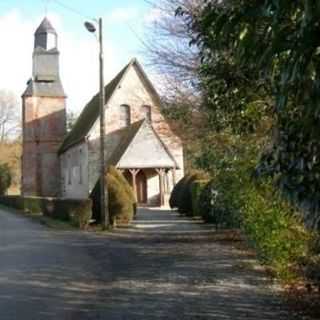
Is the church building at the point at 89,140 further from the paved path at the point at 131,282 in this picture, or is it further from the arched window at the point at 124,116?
the paved path at the point at 131,282

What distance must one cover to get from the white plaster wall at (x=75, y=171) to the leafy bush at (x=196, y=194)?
20.6 metres

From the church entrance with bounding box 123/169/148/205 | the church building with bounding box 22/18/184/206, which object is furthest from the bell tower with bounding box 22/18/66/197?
the church entrance with bounding box 123/169/148/205

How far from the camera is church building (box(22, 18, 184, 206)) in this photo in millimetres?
49906

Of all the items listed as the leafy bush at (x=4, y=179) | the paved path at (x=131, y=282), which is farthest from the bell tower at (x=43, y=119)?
the paved path at (x=131, y=282)

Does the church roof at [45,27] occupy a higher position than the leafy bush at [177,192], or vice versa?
the church roof at [45,27]

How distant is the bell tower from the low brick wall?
667 inches

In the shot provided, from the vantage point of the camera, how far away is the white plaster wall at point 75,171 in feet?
177

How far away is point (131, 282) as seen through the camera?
474 inches

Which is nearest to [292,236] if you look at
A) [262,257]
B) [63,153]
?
[262,257]

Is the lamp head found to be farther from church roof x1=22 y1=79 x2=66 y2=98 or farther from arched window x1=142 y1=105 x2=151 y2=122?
church roof x1=22 y1=79 x2=66 y2=98

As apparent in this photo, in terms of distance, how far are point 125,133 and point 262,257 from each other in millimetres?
42607

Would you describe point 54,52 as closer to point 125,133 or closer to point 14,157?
point 125,133

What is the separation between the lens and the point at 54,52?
6562 cm

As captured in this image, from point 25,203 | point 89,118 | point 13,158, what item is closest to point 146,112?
point 89,118
